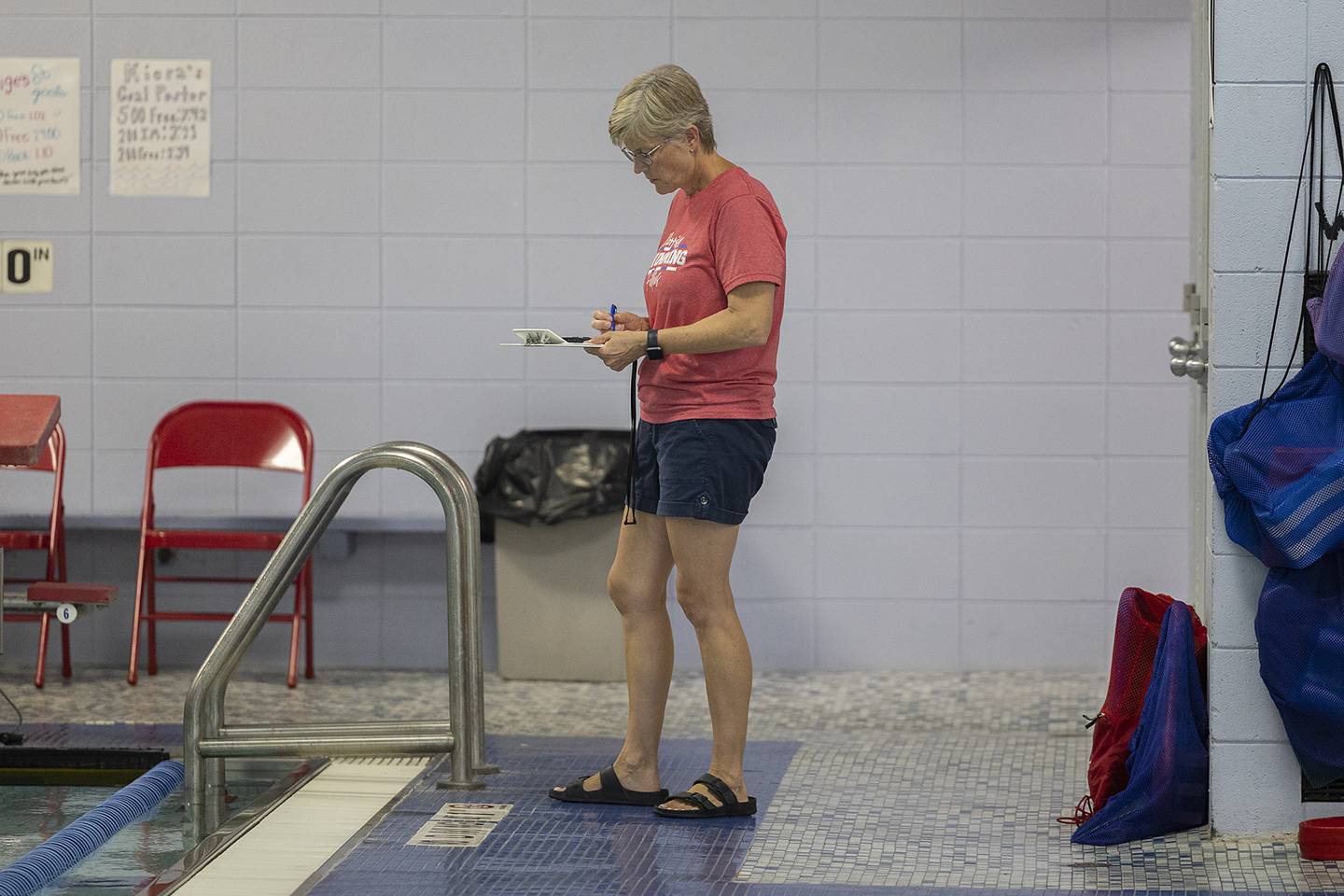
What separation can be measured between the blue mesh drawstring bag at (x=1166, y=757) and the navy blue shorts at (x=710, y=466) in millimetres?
825

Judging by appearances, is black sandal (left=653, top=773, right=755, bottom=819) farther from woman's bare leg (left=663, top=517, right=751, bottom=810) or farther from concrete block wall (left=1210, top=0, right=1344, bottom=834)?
concrete block wall (left=1210, top=0, right=1344, bottom=834)

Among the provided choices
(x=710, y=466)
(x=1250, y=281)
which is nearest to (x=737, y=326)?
(x=710, y=466)

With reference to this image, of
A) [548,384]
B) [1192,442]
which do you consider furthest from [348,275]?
[1192,442]

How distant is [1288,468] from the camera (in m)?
2.77

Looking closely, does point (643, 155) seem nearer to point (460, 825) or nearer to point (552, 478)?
point (460, 825)

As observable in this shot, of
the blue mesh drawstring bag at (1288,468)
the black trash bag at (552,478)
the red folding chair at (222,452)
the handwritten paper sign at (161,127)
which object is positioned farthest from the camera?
the handwritten paper sign at (161,127)

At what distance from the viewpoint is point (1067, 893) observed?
8.81 ft

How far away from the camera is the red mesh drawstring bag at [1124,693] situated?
304cm

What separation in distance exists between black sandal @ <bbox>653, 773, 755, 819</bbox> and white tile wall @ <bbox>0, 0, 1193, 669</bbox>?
176 centimetres

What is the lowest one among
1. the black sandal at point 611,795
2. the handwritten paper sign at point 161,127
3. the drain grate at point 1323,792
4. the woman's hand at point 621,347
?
the black sandal at point 611,795

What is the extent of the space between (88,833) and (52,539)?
1.82 m

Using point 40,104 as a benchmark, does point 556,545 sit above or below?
below

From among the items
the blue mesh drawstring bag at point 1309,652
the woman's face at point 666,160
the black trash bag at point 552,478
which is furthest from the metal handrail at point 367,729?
the blue mesh drawstring bag at point 1309,652

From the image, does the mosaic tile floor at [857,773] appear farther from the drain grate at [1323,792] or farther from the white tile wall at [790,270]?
the white tile wall at [790,270]
